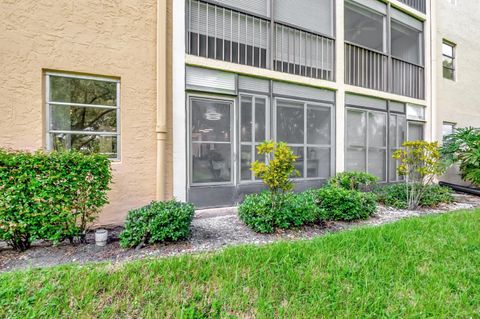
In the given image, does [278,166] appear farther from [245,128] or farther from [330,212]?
[245,128]

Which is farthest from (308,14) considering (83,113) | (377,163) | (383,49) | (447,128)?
(447,128)

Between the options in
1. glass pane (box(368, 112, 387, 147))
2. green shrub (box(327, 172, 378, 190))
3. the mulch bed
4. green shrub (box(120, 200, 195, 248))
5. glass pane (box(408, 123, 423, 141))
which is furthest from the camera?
glass pane (box(408, 123, 423, 141))

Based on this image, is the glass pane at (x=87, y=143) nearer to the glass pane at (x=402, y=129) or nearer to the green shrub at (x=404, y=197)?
the green shrub at (x=404, y=197)

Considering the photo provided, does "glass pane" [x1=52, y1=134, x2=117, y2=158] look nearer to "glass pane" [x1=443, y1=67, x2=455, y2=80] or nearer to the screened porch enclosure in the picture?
the screened porch enclosure

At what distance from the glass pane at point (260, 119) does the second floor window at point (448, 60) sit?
849 cm

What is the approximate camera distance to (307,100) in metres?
7.10

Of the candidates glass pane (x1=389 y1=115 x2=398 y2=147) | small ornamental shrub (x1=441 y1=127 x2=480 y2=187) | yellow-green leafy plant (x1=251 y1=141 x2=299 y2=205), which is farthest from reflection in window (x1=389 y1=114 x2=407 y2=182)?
yellow-green leafy plant (x1=251 y1=141 x2=299 y2=205)

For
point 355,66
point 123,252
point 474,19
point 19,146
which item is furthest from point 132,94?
point 474,19

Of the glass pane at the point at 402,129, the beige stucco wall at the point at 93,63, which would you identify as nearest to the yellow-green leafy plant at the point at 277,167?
the beige stucco wall at the point at 93,63

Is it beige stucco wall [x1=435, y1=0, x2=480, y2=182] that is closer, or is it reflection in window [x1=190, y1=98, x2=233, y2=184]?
reflection in window [x1=190, y1=98, x2=233, y2=184]

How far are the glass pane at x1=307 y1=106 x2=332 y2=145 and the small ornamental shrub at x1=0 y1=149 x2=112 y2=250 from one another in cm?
528

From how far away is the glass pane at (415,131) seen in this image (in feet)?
31.2

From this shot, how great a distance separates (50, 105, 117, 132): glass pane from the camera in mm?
4523

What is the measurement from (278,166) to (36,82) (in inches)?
163
